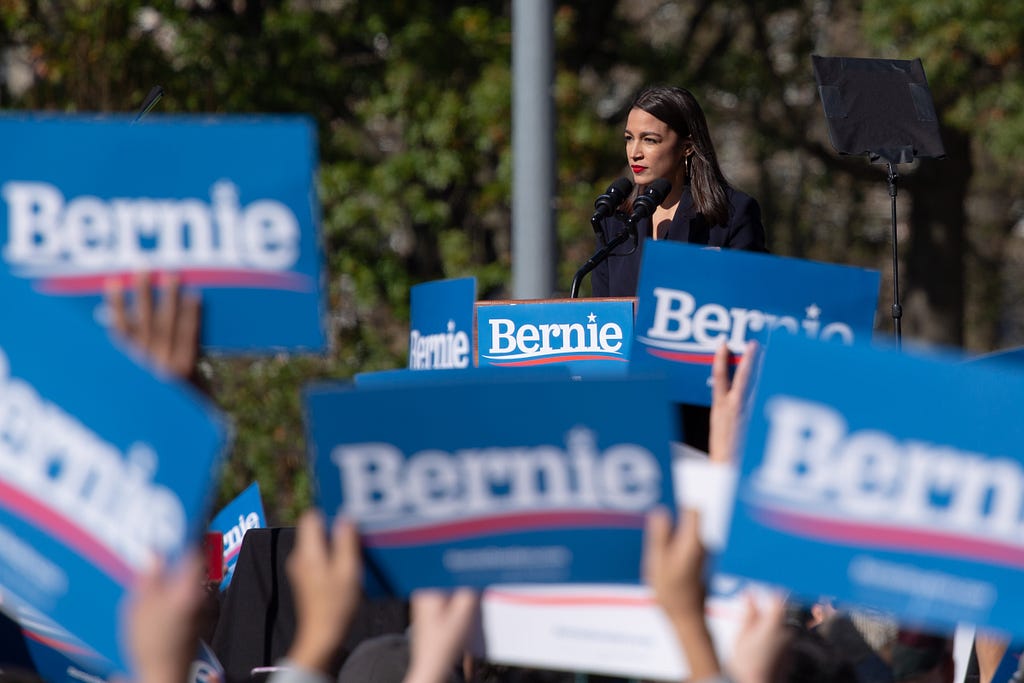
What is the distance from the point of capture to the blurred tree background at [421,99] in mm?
12656

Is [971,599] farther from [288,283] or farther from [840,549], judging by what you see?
[288,283]

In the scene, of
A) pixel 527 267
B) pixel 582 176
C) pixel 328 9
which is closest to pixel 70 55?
pixel 328 9

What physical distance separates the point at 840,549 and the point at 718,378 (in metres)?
0.71

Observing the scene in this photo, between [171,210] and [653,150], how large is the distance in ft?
8.44

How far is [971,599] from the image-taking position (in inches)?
102

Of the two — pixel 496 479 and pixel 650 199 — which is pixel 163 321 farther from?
pixel 650 199

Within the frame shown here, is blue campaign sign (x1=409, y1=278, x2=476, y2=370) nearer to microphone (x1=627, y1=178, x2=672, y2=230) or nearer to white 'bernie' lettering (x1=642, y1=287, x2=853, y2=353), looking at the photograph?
microphone (x1=627, y1=178, x2=672, y2=230)

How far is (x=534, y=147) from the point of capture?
862cm

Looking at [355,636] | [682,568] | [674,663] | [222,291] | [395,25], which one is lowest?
[355,636]

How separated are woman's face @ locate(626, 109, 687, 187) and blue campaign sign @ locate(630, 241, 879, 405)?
72.7 inches

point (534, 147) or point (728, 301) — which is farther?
point (534, 147)

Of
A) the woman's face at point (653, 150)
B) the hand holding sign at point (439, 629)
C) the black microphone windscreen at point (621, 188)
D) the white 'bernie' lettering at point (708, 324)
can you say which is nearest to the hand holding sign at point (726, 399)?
the white 'bernie' lettering at point (708, 324)

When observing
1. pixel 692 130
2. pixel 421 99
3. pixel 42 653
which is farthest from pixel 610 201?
pixel 421 99

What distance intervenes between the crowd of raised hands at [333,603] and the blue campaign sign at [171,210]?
0.23 feet
